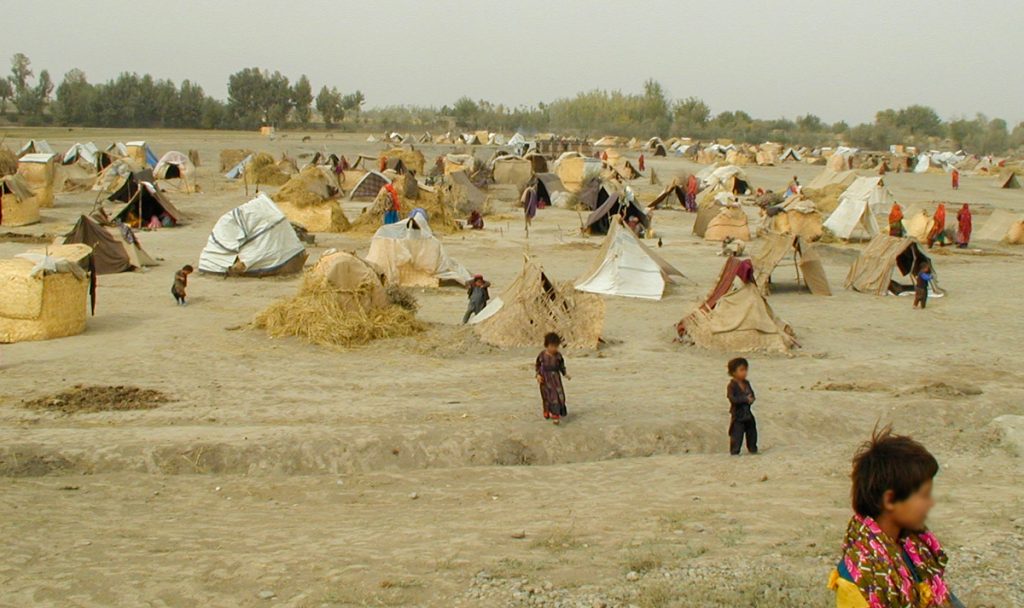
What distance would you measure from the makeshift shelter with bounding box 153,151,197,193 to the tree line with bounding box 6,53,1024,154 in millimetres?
52900

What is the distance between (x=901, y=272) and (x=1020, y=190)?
34247 millimetres

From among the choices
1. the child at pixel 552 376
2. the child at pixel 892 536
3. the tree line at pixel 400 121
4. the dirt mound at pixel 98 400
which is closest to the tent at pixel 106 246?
the dirt mound at pixel 98 400

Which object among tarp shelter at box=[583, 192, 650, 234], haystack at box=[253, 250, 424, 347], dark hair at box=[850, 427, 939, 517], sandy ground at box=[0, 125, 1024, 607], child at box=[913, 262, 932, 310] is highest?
tarp shelter at box=[583, 192, 650, 234]

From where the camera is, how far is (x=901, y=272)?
19375 mm

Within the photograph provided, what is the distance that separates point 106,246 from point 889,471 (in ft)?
64.1

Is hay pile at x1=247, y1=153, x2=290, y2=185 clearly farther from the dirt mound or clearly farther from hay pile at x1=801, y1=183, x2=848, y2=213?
the dirt mound

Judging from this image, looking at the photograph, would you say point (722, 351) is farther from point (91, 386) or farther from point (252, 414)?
point (91, 386)

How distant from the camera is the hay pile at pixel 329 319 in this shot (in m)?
13.8

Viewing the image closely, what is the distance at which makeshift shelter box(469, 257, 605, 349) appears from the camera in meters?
13.8

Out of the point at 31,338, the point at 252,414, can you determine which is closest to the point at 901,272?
the point at 252,414

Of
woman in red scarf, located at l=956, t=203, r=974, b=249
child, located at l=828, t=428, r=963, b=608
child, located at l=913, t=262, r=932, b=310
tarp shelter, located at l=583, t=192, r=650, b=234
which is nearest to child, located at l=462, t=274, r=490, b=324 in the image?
child, located at l=913, t=262, r=932, b=310

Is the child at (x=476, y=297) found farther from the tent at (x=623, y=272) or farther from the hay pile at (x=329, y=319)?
the tent at (x=623, y=272)

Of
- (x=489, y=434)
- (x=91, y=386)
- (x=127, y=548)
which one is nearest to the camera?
(x=127, y=548)

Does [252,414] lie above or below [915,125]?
below
